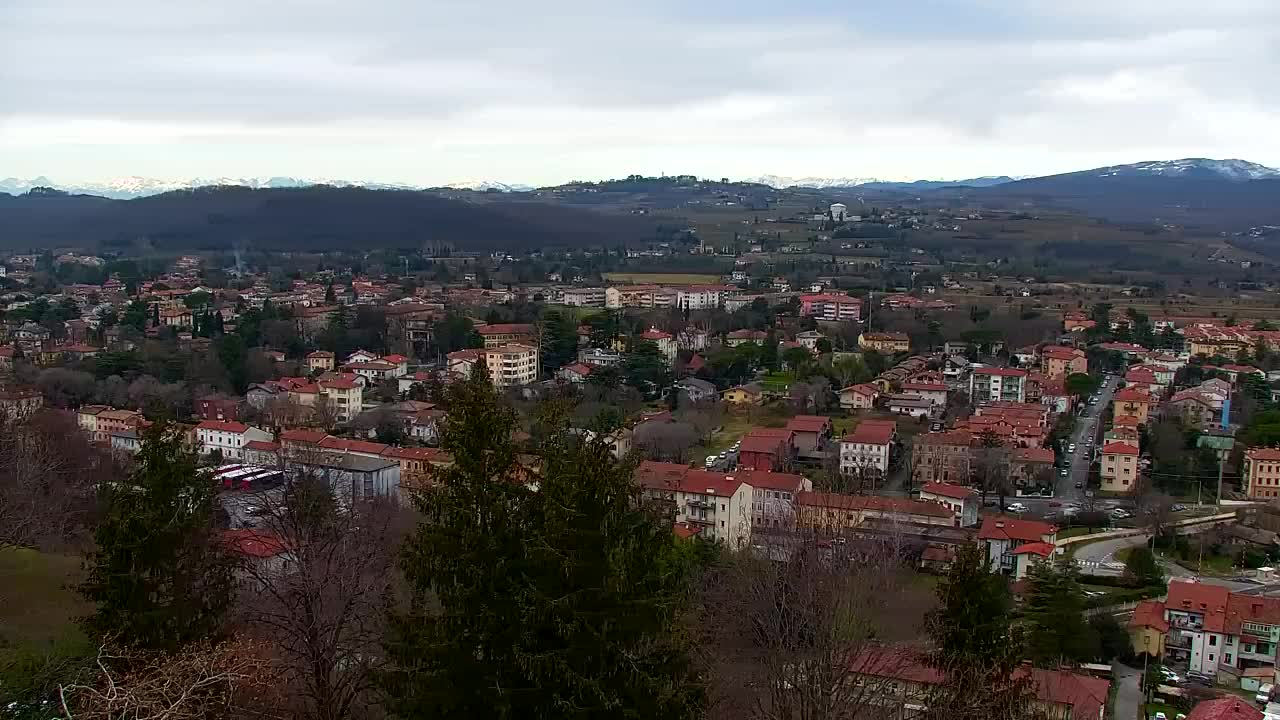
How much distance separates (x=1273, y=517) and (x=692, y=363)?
1160 centimetres

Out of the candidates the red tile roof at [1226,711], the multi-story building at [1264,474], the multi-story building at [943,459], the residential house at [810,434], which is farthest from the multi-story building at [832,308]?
the red tile roof at [1226,711]

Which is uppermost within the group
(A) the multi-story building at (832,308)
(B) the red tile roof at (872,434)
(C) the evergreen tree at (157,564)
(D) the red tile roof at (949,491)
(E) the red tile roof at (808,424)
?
(C) the evergreen tree at (157,564)

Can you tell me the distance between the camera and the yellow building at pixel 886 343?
77.7ft

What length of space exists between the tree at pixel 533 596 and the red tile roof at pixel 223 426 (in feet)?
39.5

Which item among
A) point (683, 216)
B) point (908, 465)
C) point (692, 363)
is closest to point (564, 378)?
point (692, 363)

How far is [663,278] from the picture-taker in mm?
39750

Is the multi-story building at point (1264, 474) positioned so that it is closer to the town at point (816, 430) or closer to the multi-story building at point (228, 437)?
the town at point (816, 430)

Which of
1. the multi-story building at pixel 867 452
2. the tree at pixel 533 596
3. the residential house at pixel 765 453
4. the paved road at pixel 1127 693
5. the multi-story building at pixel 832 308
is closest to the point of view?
the tree at pixel 533 596

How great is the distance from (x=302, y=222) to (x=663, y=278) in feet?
91.3

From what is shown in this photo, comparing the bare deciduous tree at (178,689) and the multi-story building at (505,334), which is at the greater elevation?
the bare deciduous tree at (178,689)

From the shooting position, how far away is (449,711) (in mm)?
3879

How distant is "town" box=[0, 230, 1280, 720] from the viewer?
6.71 meters

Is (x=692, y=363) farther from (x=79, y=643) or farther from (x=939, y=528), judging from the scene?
(x=79, y=643)

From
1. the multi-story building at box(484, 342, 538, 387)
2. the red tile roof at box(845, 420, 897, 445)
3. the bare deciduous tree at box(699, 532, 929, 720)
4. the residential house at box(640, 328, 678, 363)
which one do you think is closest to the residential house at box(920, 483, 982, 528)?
the red tile roof at box(845, 420, 897, 445)
